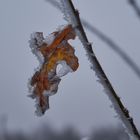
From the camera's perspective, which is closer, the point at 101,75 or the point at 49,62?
the point at 101,75

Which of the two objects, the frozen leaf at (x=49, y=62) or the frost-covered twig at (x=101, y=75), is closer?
the frost-covered twig at (x=101, y=75)

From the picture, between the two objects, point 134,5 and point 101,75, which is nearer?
point 101,75

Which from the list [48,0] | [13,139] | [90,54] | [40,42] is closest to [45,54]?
[40,42]

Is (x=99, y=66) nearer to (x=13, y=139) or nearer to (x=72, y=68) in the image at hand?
(x=72, y=68)

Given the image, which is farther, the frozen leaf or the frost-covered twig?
the frozen leaf

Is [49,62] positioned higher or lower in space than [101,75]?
higher
